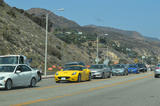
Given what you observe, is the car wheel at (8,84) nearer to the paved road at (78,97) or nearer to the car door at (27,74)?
the paved road at (78,97)

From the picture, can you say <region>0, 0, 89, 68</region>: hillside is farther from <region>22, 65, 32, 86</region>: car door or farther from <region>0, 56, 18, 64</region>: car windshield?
<region>22, 65, 32, 86</region>: car door

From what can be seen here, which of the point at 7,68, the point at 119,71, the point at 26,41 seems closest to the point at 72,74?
the point at 7,68

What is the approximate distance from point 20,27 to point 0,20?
7.20m

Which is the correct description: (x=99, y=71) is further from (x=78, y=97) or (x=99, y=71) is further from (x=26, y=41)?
(x=26, y=41)

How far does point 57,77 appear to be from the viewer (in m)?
24.8

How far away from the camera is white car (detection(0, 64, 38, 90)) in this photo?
687 inches

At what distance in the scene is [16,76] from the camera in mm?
18375

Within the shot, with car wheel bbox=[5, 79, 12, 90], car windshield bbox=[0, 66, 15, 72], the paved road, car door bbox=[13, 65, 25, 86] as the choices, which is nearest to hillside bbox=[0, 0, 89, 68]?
car windshield bbox=[0, 66, 15, 72]

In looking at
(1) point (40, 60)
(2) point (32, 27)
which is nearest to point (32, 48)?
(1) point (40, 60)

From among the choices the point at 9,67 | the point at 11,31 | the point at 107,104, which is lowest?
the point at 107,104

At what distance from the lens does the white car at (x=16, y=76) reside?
687 inches

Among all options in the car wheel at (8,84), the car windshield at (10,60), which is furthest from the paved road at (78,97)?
the car windshield at (10,60)

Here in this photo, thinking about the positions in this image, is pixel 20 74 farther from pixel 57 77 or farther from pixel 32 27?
pixel 32 27

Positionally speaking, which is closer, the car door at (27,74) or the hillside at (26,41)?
the car door at (27,74)
